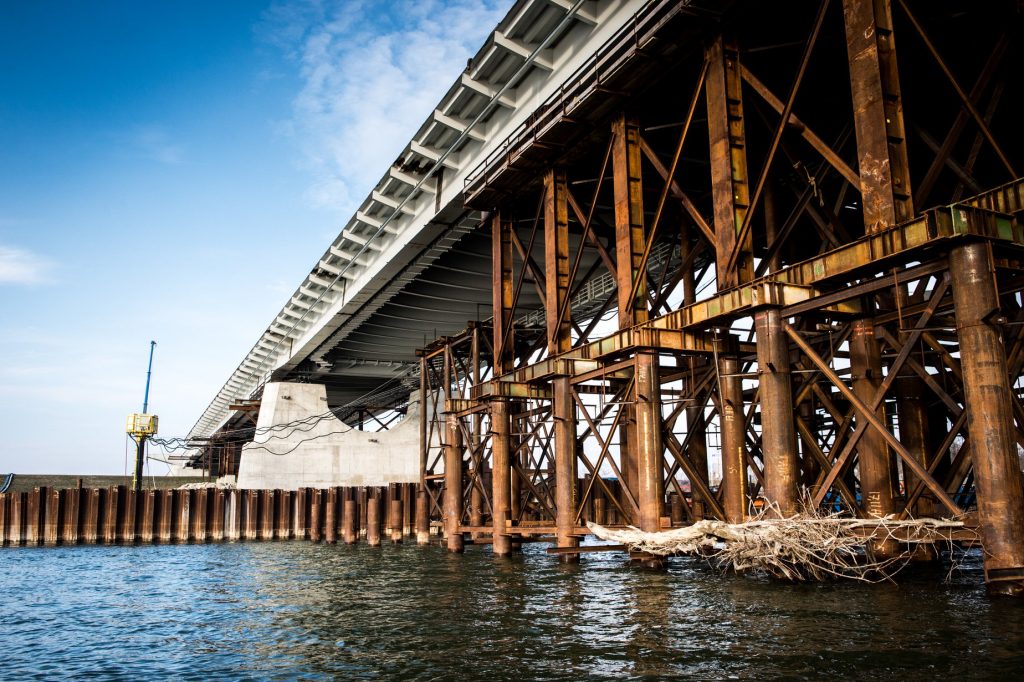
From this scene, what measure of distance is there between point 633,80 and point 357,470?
33.4m

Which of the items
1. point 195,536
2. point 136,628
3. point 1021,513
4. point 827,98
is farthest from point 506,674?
point 195,536

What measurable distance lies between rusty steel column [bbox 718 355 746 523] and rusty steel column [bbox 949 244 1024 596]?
5378 mm

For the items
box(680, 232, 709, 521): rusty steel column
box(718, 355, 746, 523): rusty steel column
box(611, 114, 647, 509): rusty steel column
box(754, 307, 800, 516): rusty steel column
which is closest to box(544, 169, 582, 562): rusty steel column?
box(611, 114, 647, 509): rusty steel column

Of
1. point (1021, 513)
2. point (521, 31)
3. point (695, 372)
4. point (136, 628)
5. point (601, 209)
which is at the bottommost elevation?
point (136, 628)

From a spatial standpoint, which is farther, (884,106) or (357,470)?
(357,470)

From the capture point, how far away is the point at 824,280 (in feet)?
42.8

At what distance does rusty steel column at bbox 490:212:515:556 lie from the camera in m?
23.0

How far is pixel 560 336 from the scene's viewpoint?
2197cm

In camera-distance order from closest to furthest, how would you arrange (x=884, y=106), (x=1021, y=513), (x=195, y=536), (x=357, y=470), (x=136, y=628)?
(x=1021, y=513), (x=884, y=106), (x=136, y=628), (x=195, y=536), (x=357, y=470)

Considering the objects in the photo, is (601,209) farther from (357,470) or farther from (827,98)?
(357,470)

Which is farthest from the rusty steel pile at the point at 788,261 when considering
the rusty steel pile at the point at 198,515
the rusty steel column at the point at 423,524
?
the rusty steel pile at the point at 198,515

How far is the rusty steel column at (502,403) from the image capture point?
23047mm

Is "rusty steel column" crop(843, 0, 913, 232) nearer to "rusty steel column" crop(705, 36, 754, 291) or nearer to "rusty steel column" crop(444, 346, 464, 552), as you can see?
"rusty steel column" crop(705, 36, 754, 291)

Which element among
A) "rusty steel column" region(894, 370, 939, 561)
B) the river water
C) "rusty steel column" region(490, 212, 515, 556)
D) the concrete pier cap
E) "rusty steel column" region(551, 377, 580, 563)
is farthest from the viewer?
the concrete pier cap
